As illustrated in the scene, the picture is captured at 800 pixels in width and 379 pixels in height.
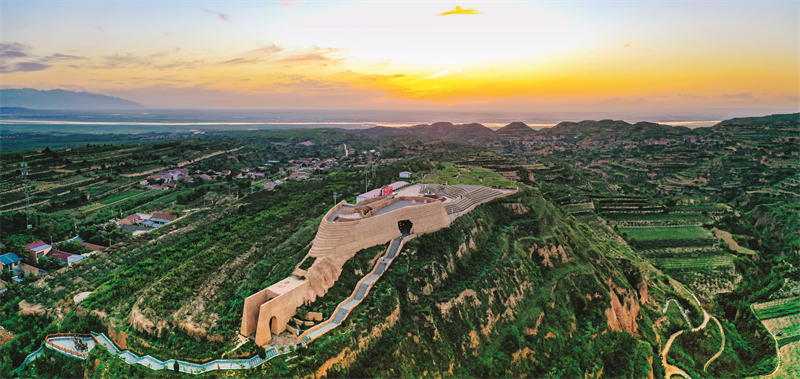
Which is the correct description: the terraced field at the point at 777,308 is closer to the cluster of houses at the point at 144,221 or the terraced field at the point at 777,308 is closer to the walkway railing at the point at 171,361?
the walkway railing at the point at 171,361

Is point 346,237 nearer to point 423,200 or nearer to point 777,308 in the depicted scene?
point 423,200

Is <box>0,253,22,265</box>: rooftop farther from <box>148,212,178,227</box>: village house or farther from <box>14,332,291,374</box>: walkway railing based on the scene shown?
<box>14,332,291,374</box>: walkway railing

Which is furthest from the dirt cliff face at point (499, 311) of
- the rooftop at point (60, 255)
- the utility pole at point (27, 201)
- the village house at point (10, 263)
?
the utility pole at point (27, 201)

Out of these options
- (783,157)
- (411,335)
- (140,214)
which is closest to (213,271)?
(411,335)

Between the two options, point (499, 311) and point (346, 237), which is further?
point (499, 311)

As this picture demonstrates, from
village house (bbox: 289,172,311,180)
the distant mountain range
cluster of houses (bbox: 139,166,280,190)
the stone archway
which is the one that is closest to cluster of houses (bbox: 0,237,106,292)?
cluster of houses (bbox: 139,166,280,190)

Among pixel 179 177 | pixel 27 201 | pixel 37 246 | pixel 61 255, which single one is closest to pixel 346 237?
pixel 61 255

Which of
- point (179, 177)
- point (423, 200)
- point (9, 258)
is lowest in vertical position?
point (9, 258)

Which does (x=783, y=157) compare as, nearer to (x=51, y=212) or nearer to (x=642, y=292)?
(x=642, y=292)
